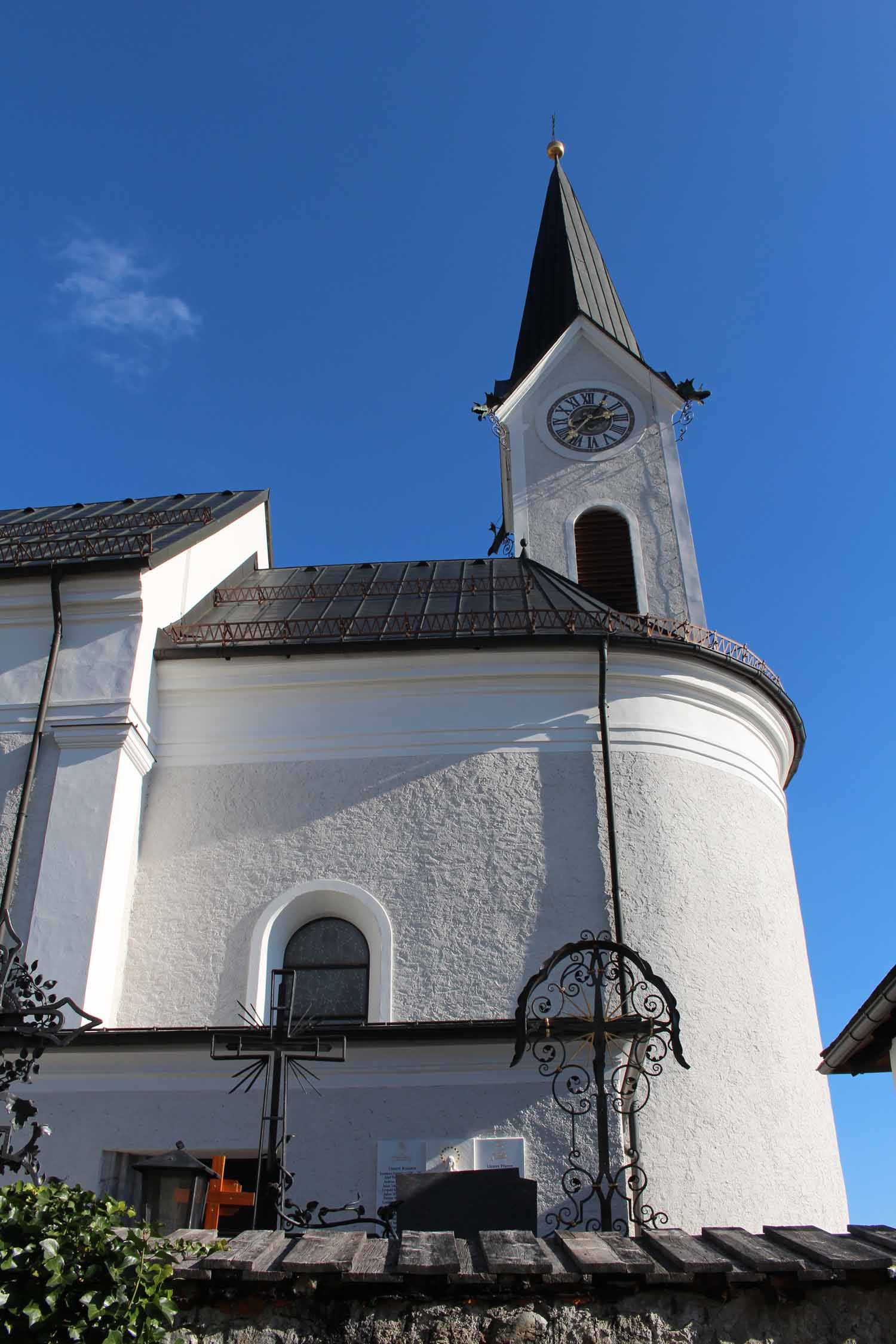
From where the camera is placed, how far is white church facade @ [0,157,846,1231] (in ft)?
33.5

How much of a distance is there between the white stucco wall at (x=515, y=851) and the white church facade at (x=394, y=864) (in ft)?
0.10

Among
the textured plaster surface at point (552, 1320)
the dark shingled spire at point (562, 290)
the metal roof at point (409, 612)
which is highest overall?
the dark shingled spire at point (562, 290)

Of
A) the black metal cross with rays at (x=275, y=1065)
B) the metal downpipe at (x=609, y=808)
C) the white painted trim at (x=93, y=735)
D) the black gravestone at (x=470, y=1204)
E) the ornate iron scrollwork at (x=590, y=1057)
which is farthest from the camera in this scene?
the white painted trim at (x=93, y=735)

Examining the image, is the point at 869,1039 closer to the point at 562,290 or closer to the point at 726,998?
the point at 726,998

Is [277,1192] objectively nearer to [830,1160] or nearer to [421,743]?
[421,743]

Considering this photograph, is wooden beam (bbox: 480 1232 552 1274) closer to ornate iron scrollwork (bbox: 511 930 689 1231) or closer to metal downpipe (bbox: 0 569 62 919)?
ornate iron scrollwork (bbox: 511 930 689 1231)

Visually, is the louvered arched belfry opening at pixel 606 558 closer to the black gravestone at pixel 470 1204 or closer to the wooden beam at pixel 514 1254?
the black gravestone at pixel 470 1204

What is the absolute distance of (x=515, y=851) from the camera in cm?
1185

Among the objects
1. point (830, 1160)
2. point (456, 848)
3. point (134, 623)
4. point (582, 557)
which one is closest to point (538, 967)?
point (456, 848)

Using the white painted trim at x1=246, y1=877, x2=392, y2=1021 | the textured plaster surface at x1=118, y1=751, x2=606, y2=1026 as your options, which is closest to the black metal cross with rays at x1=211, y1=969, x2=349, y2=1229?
the white painted trim at x1=246, y1=877, x2=392, y2=1021

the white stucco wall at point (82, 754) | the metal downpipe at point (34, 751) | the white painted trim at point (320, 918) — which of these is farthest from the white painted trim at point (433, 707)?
the white painted trim at point (320, 918)

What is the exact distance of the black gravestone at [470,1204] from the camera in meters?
5.88

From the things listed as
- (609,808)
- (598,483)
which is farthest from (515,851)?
(598,483)

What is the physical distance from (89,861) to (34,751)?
1.44 meters
